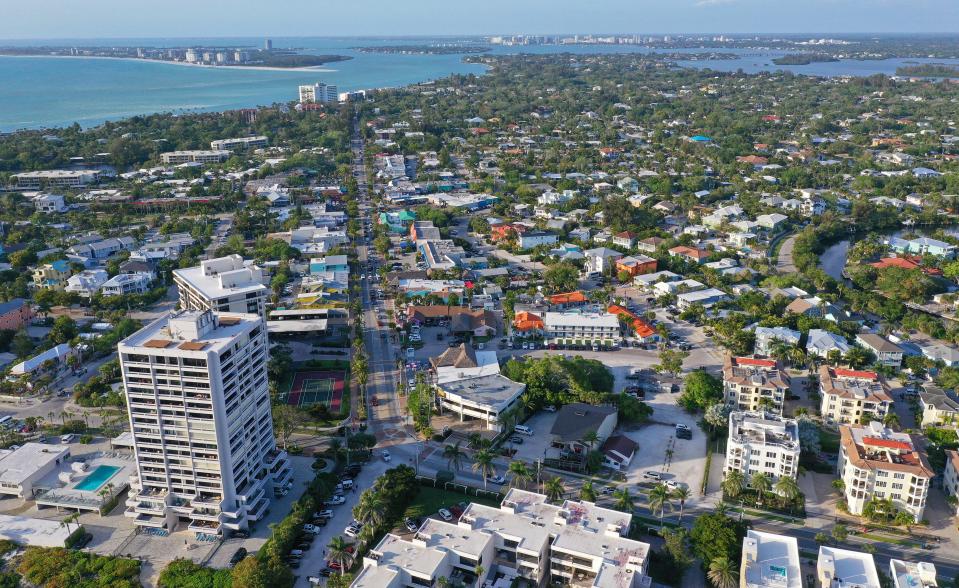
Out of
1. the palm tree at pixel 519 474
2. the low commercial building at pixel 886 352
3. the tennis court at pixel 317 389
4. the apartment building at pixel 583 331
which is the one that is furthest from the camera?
the apartment building at pixel 583 331

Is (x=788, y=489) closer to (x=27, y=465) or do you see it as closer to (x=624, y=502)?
(x=624, y=502)

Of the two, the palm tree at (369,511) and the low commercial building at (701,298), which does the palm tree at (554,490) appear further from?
the low commercial building at (701,298)

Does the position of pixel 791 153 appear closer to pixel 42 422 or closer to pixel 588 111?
pixel 588 111

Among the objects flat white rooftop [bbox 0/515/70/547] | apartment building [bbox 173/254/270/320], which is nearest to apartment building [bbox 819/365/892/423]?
apartment building [bbox 173/254/270/320]

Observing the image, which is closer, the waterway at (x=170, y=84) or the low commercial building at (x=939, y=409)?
the low commercial building at (x=939, y=409)

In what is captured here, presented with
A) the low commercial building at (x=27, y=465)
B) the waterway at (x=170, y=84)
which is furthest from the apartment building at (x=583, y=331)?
the waterway at (x=170, y=84)

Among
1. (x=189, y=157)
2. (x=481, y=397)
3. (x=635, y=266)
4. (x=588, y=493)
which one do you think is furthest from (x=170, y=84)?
(x=588, y=493)

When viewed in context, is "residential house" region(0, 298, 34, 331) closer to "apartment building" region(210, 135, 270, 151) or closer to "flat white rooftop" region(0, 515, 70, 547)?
"flat white rooftop" region(0, 515, 70, 547)
